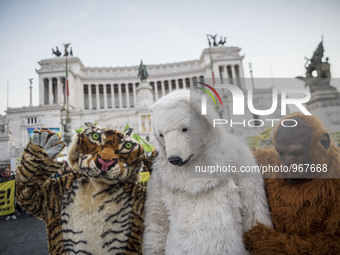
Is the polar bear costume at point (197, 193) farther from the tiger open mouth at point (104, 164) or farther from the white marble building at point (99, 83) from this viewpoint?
the white marble building at point (99, 83)

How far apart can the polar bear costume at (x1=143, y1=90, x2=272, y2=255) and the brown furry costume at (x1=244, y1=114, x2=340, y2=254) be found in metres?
0.07

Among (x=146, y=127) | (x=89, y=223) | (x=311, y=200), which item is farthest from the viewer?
(x=146, y=127)

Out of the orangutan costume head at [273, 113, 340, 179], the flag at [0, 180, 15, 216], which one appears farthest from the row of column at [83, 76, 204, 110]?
the orangutan costume head at [273, 113, 340, 179]

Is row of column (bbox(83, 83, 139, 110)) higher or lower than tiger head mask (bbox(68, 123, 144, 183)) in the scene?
higher

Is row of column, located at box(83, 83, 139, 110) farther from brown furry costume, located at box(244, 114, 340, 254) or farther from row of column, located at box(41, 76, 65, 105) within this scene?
brown furry costume, located at box(244, 114, 340, 254)

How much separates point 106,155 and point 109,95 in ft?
133

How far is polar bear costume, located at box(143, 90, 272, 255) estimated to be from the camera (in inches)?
47.1

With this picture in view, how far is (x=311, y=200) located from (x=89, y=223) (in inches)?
49.8

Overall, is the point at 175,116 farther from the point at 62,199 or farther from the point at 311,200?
the point at 62,199

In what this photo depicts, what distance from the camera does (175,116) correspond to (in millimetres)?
1302

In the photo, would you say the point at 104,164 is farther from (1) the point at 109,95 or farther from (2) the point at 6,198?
(1) the point at 109,95

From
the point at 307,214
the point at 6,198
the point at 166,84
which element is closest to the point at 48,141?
the point at 307,214

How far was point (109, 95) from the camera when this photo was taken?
1576 inches

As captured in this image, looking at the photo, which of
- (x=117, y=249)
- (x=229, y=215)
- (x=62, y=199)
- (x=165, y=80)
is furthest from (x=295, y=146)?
(x=165, y=80)
